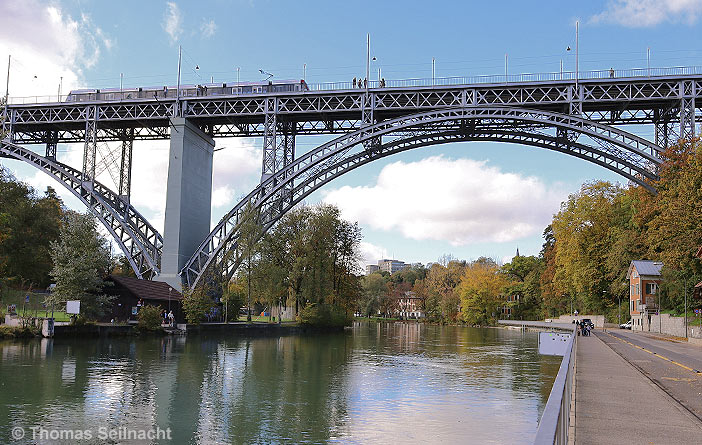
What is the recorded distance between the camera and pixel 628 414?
12453mm

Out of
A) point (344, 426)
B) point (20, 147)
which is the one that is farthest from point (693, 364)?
point (20, 147)

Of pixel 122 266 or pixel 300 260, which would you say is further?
pixel 122 266

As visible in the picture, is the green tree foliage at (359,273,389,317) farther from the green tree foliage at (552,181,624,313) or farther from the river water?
the river water

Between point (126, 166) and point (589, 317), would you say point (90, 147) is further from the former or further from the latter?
point (589, 317)

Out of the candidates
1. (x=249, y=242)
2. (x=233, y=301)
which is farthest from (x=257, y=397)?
(x=233, y=301)

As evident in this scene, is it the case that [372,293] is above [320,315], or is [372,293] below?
above

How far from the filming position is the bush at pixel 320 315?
61.2 m

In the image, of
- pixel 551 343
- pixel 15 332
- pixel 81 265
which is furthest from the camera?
pixel 81 265

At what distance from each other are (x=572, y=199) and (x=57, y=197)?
207 feet

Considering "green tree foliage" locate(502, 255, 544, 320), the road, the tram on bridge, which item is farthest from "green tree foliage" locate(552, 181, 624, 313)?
the road

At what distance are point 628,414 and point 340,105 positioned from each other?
38.3 meters

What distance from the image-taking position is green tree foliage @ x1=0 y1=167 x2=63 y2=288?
5428 cm

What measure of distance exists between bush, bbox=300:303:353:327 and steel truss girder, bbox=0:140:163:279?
1534cm

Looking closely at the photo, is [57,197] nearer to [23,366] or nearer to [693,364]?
[23,366]
